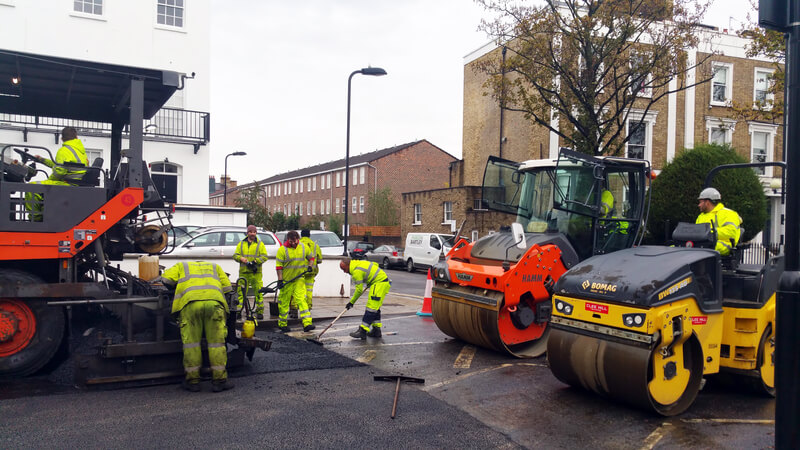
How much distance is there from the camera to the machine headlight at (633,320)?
5.26 metres

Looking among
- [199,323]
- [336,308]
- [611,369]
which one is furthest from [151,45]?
[611,369]

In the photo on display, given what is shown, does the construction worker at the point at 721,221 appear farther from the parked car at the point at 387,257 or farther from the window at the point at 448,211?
the window at the point at 448,211

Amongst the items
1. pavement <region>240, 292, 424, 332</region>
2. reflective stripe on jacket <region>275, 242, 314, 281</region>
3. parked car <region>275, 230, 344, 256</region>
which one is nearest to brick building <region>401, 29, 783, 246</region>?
parked car <region>275, 230, 344, 256</region>

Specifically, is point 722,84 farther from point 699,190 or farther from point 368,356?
point 368,356

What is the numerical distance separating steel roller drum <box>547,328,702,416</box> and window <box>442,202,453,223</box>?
25386 millimetres

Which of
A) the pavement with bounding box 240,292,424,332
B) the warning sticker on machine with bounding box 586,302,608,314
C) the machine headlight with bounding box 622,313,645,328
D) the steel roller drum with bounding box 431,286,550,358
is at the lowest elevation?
the pavement with bounding box 240,292,424,332

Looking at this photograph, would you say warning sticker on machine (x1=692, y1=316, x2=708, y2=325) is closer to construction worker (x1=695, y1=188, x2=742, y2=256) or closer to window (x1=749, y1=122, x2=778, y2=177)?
construction worker (x1=695, y1=188, x2=742, y2=256)

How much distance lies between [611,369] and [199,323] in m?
3.99

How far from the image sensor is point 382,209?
139 feet

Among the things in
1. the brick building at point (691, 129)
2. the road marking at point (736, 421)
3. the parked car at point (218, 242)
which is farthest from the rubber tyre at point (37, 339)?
the brick building at point (691, 129)

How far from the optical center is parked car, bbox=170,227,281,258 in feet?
49.3

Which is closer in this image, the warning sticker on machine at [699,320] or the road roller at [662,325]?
the road roller at [662,325]

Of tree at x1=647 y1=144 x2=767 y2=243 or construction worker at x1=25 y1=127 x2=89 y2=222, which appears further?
tree at x1=647 y1=144 x2=767 y2=243

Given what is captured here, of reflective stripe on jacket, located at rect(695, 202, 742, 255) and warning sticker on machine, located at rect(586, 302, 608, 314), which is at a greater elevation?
reflective stripe on jacket, located at rect(695, 202, 742, 255)
